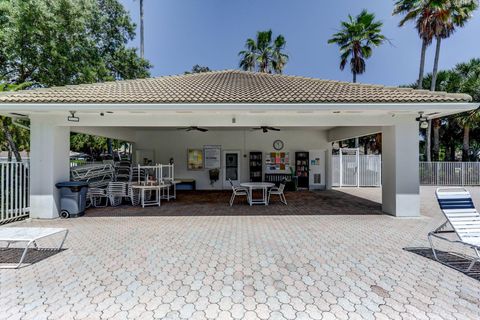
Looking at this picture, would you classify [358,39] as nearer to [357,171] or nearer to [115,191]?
[357,171]

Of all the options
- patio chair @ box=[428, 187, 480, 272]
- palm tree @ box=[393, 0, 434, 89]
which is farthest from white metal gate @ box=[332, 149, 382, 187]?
patio chair @ box=[428, 187, 480, 272]

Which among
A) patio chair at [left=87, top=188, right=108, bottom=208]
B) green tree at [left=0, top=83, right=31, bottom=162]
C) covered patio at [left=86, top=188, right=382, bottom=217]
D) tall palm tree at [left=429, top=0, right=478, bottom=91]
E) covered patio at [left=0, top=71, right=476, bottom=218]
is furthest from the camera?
tall palm tree at [left=429, top=0, right=478, bottom=91]

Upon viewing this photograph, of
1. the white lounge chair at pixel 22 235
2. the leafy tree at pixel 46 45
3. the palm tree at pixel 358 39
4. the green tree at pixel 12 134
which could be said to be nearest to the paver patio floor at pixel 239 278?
the white lounge chair at pixel 22 235

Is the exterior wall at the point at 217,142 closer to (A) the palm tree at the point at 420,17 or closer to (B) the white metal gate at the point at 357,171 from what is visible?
(B) the white metal gate at the point at 357,171

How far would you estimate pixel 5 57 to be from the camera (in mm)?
12625

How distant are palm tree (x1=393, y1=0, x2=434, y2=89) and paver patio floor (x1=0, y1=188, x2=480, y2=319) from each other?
1612 cm

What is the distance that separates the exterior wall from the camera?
1467 centimetres

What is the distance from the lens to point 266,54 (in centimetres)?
2417

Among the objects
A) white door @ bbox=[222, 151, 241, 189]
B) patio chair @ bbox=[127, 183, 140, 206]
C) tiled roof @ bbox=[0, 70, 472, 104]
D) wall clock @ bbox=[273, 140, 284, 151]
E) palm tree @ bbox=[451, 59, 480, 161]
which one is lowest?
patio chair @ bbox=[127, 183, 140, 206]

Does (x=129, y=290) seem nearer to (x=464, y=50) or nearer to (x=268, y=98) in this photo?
(x=268, y=98)

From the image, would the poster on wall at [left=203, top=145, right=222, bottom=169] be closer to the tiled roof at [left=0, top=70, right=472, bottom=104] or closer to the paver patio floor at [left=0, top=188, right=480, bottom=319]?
the tiled roof at [left=0, top=70, right=472, bottom=104]

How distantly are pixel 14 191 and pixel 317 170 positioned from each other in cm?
1333

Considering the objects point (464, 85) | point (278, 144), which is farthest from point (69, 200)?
point (464, 85)

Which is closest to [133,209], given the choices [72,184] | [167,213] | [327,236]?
[167,213]
